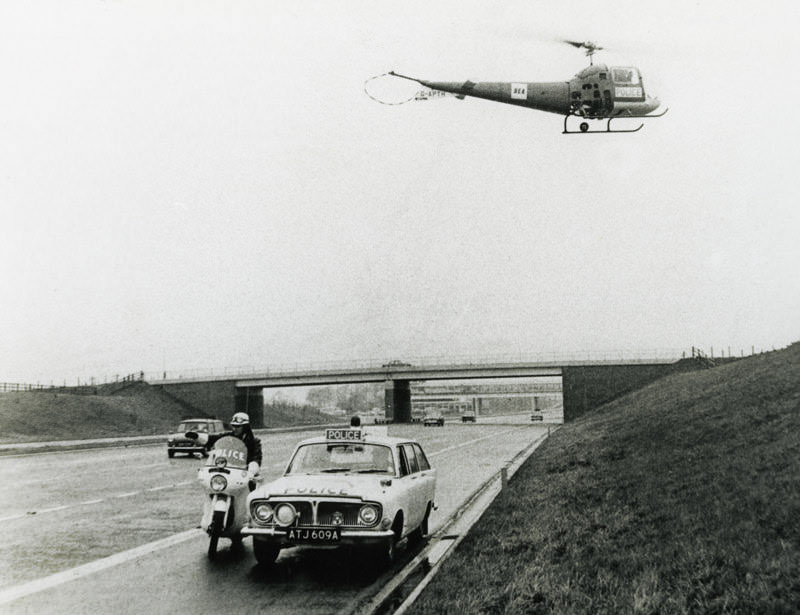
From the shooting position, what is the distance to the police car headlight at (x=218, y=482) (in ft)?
27.4

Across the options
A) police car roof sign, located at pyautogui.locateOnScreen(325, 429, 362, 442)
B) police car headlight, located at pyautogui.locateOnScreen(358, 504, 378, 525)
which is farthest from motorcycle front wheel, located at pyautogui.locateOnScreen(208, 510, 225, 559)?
police car headlight, located at pyautogui.locateOnScreen(358, 504, 378, 525)

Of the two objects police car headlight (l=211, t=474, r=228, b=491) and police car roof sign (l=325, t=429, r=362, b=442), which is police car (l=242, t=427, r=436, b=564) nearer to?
police car roof sign (l=325, t=429, r=362, b=442)

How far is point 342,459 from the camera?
892 centimetres

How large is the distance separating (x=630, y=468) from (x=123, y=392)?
6876 centimetres

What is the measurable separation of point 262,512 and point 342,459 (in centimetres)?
147

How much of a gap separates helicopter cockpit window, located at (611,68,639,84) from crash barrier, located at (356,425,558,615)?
40.1 feet

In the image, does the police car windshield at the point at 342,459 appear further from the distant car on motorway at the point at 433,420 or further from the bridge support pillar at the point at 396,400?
the bridge support pillar at the point at 396,400

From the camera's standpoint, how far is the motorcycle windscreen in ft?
28.2

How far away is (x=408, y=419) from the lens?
8206cm

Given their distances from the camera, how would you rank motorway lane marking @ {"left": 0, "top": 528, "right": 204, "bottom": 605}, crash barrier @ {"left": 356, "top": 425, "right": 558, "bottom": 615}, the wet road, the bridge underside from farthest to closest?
the bridge underside, motorway lane marking @ {"left": 0, "top": 528, "right": 204, "bottom": 605}, the wet road, crash barrier @ {"left": 356, "top": 425, "right": 558, "bottom": 615}

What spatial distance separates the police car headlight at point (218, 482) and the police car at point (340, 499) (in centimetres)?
46

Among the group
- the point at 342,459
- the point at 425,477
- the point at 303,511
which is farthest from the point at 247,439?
the point at 425,477

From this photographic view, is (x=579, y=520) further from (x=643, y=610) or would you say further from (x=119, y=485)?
(x=119, y=485)

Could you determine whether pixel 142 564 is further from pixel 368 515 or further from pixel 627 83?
A: pixel 627 83
